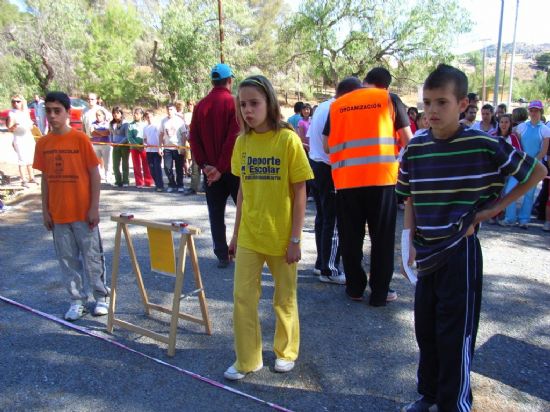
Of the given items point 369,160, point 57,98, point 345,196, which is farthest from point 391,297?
point 57,98

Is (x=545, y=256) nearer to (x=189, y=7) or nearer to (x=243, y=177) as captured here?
(x=243, y=177)

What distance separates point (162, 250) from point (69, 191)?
3.33ft

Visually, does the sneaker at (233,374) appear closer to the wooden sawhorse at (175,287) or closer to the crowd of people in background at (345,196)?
the crowd of people in background at (345,196)

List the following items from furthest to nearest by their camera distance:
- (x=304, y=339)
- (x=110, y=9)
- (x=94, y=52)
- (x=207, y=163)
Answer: (x=110, y=9) < (x=94, y=52) < (x=207, y=163) < (x=304, y=339)

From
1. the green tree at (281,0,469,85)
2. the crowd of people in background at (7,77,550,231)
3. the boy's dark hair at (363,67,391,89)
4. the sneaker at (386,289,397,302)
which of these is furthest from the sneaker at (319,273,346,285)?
the green tree at (281,0,469,85)

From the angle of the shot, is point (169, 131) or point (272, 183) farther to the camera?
point (169, 131)

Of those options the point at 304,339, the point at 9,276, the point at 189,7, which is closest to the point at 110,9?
the point at 189,7

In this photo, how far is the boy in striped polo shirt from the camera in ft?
7.55

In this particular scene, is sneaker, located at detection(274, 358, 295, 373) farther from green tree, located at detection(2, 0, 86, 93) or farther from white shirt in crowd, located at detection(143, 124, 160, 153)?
green tree, located at detection(2, 0, 86, 93)

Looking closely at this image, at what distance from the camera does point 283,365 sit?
10.6 ft

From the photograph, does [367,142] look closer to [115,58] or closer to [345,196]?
[345,196]

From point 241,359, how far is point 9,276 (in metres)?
3.50

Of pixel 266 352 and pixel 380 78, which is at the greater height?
pixel 380 78

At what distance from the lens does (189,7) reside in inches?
1222
